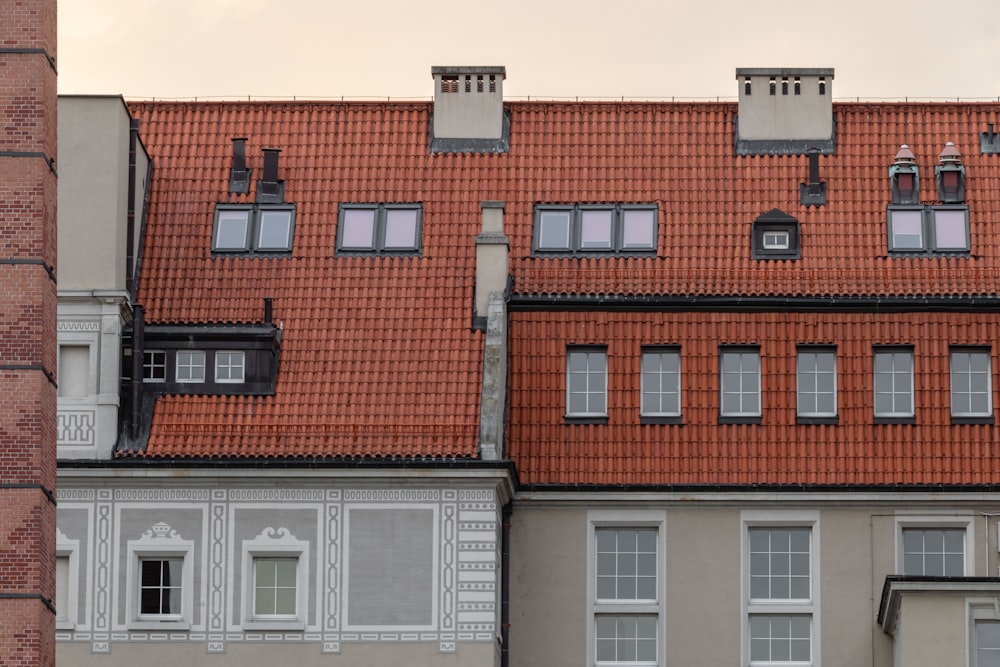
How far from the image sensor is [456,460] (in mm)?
68500

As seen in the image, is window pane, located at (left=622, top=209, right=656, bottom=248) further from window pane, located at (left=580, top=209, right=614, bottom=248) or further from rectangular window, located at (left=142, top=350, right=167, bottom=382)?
rectangular window, located at (left=142, top=350, right=167, bottom=382)

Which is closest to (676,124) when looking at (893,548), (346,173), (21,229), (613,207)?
(613,207)

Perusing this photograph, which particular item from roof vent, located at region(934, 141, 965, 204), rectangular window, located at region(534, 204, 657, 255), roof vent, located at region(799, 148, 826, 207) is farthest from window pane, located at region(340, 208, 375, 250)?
roof vent, located at region(934, 141, 965, 204)

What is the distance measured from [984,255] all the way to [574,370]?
10.4 m

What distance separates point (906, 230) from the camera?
7500 centimetres

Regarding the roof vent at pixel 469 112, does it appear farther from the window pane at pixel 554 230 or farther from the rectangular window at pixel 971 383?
the rectangular window at pixel 971 383

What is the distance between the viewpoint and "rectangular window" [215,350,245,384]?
71.4 m

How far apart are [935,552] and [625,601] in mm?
7147

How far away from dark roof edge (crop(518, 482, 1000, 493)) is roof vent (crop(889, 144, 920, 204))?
8379 millimetres

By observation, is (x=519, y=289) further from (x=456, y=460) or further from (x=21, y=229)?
(x=21, y=229)

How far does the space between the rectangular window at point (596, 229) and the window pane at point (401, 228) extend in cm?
300

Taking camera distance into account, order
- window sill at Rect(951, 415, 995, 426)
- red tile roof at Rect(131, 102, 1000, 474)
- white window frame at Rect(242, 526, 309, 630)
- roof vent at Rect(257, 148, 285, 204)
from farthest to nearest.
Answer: roof vent at Rect(257, 148, 285, 204) → window sill at Rect(951, 415, 995, 426) → red tile roof at Rect(131, 102, 1000, 474) → white window frame at Rect(242, 526, 309, 630)

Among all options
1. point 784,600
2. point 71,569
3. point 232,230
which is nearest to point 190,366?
point 232,230

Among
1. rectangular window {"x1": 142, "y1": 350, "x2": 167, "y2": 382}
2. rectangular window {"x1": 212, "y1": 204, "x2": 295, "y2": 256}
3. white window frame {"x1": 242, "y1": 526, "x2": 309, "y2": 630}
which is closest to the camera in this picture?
white window frame {"x1": 242, "y1": 526, "x2": 309, "y2": 630}
